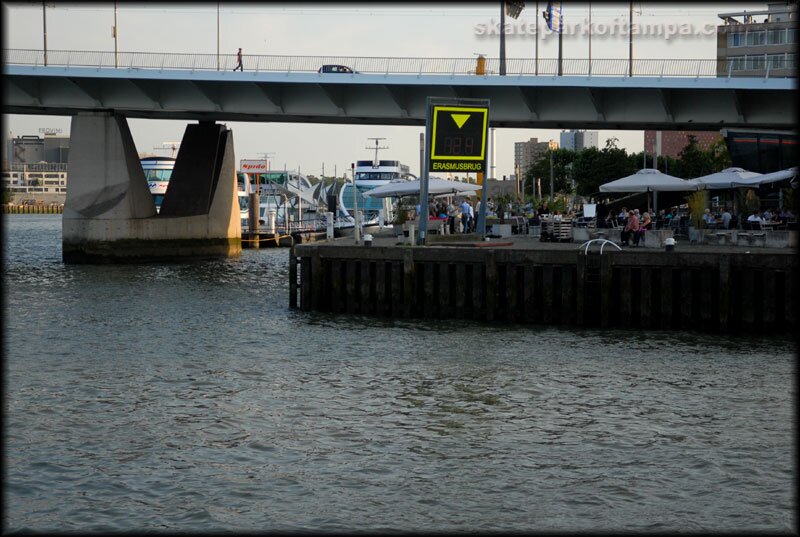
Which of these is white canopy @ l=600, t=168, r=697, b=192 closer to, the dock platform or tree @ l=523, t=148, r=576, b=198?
the dock platform

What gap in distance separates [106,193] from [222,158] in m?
9.27

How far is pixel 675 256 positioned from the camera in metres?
27.9

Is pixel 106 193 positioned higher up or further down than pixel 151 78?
further down

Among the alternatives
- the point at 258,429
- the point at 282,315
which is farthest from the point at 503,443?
the point at 282,315

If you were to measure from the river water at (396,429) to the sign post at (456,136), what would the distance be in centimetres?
760

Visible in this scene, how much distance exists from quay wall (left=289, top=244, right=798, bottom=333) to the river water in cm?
100

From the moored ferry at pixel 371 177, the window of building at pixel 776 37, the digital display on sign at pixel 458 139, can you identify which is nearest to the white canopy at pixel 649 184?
the digital display on sign at pixel 458 139

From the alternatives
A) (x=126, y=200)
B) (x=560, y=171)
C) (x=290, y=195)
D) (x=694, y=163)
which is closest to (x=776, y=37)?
(x=694, y=163)

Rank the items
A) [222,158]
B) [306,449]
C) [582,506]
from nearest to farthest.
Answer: [582,506] < [306,449] < [222,158]

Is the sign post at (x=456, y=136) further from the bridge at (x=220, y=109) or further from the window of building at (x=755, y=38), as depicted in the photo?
the window of building at (x=755, y=38)

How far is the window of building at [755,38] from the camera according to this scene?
109625 mm

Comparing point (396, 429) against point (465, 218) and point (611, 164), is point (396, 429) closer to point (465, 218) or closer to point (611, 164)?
point (465, 218)

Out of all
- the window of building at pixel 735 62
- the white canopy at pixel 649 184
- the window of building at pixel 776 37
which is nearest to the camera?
the white canopy at pixel 649 184

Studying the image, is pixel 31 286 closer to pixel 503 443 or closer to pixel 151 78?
pixel 151 78
